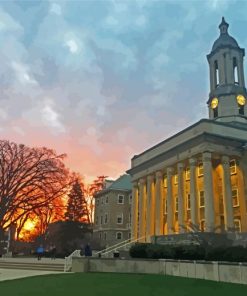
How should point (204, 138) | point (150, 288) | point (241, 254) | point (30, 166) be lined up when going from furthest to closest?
point (30, 166)
point (204, 138)
point (241, 254)
point (150, 288)

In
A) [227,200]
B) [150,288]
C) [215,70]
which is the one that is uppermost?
[215,70]

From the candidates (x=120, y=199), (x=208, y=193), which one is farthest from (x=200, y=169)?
(x=120, y=199)

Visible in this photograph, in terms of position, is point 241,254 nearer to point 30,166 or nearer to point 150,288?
point 150,288

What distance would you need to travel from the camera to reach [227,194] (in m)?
33.8

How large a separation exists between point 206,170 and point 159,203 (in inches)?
357

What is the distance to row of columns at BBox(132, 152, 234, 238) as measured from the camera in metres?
33.0

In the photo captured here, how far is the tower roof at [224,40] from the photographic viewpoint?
4761 cm

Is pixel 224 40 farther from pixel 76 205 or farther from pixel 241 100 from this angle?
pixel 76 205

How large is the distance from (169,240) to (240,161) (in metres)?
10.9

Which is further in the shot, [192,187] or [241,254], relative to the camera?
[192,187]

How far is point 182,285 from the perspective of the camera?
586 inches

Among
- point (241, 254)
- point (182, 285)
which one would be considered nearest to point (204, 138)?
point (241, 254)

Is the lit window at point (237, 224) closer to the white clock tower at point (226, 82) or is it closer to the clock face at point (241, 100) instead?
the white clock tower at point (226, 82)

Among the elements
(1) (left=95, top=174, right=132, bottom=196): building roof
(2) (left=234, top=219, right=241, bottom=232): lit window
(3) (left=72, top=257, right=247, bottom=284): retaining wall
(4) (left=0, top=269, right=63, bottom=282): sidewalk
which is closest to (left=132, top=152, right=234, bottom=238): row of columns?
(2) (left=234, top=219, right=241, bottom=232): lit window
